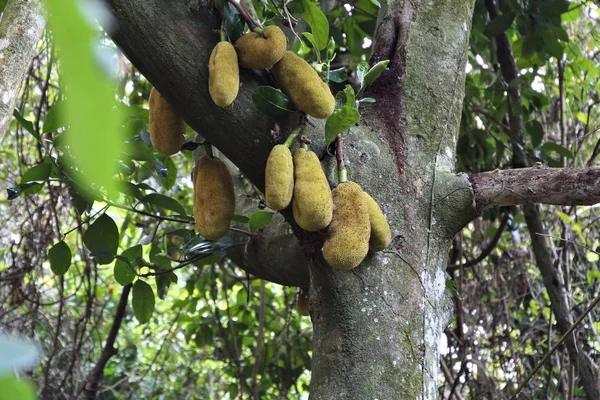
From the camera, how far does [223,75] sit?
91 cm

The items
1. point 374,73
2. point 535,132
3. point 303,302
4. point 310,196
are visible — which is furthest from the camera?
point 535,132

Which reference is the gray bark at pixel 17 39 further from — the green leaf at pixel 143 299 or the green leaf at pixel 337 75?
the green leaf at pixel 143 299

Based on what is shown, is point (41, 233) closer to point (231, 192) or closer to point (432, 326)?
point (231, 192)

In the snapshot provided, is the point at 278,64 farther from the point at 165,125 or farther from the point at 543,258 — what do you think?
the point at 543,258

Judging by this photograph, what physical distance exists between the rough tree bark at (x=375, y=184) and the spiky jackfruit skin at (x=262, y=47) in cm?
4

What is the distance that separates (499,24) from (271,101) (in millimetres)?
1260

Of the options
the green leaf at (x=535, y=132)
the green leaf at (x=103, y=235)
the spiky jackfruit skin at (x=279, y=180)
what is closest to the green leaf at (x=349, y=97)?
the spiky jackfruit skin at (x=279, y=180)

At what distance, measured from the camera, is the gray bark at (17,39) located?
95cm

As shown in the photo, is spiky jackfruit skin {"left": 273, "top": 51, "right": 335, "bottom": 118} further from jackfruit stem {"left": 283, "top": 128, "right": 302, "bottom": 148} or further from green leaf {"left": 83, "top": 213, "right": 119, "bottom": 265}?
green leaf {"left": 83, "top": 213, "right": 119, "bottom": 265}

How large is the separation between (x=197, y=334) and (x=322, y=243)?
1.65m

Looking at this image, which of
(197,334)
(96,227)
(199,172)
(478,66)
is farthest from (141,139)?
(478,66)

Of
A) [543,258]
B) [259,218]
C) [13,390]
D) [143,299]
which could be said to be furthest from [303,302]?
[13,390]

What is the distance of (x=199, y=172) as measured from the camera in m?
1.06

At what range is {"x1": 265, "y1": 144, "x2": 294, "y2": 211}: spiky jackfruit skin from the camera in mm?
901
